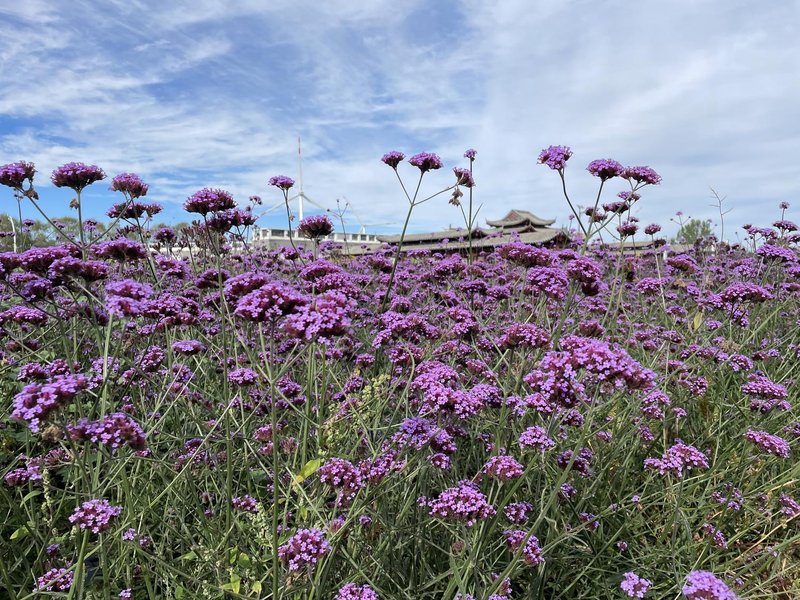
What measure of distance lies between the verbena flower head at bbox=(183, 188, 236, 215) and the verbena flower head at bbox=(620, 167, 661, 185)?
9.44 ft

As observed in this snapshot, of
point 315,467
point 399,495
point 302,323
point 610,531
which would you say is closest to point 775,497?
point 610,531

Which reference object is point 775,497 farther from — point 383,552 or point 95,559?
point 95,559

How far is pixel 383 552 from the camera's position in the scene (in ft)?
7.60

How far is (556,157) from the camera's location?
12.3 ft

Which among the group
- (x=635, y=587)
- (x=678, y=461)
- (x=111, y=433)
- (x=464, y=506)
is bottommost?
(x=635, y=587)

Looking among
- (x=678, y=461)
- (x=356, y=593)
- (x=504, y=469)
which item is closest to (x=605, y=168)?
(x=678, y=461)

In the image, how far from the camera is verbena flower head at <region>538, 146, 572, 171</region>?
Result: 3752 mm

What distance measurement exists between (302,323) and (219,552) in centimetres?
122

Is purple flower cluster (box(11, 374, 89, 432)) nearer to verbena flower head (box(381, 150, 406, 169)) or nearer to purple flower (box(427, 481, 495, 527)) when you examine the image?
purple flower (box(427, 481, 495, 527))

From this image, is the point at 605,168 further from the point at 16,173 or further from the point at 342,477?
the point at 16,173

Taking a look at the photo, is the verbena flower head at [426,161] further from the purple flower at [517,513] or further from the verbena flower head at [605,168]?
the purple flower at [517,513]

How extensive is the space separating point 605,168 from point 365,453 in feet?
8.38

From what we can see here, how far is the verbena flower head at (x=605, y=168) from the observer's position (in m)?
3.70

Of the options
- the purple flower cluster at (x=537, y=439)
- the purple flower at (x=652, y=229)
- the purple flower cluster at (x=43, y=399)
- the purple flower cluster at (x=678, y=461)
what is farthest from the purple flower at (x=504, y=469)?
the purple flower at (x=652, y=229)
